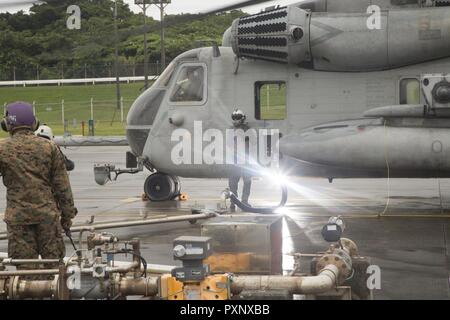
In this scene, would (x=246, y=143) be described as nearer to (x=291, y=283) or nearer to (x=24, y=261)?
(x=24, y=261)

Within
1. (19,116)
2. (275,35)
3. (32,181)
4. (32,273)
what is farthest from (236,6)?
(275,35)

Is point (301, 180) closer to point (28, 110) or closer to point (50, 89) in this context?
point (28, 110)

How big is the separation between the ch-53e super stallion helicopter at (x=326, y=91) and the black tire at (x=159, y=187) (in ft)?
3.57

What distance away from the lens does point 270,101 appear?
54.0ft

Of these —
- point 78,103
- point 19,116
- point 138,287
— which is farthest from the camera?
point 78,103

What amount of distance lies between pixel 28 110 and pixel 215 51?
25.6 feet

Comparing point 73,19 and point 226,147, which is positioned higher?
point 73,19

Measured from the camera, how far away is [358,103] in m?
14.7

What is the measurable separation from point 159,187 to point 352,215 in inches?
164

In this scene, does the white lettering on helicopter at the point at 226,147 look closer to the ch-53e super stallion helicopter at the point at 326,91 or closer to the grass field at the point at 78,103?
the ch-53e super stallion helicopter at the point at 326,91

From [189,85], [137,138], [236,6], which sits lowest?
[137,138]

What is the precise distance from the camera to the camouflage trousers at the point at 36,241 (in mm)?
7832

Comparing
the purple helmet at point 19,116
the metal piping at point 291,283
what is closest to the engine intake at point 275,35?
the purple helmet at point 19,116

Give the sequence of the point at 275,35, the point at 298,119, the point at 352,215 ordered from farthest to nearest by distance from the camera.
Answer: the point at 298,119 < the point at 352,215 < the point at 275,35
